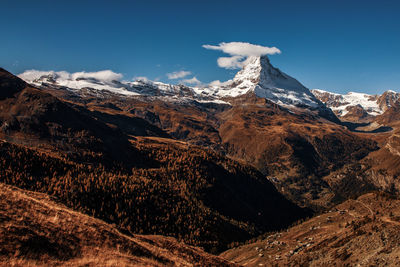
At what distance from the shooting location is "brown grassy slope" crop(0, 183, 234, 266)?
119 feet

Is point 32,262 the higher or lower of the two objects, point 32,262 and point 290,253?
the higher

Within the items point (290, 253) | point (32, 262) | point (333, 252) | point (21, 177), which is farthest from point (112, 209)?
point (32, 262)

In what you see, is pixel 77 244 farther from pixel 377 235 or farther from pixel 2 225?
pixel 377 235

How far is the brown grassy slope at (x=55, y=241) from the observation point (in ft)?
119

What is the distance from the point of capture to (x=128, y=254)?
48844mm

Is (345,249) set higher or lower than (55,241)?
lower

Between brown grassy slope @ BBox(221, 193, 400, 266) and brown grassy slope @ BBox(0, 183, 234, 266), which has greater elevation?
brown grassy slope @ BBox(0, 183, 234, 266)

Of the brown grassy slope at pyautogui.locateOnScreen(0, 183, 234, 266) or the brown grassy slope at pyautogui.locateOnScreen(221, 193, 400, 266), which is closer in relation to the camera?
the brown grassy slope at pyautogui.locateOnScreen(0, 183, 234, 266)

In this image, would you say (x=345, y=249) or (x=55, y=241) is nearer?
(x=55, y=241)

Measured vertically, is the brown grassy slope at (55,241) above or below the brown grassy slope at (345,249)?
above

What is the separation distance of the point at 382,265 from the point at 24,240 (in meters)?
96.5

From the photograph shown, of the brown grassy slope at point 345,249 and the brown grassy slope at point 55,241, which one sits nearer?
the brown grassy slope at point 55,241

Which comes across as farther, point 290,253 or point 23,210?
point 290,253

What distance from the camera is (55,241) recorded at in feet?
138
